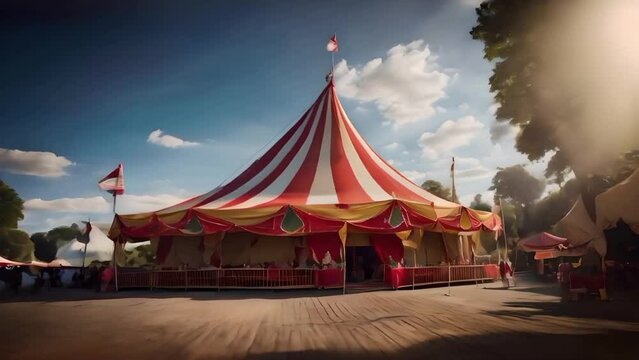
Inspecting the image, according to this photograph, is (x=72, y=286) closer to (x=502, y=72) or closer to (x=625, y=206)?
(x=502, y=72)

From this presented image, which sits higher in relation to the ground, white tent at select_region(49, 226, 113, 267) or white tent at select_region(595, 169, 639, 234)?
white tent at select_region(595, 169, 639, 234)

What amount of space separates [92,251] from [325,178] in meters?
17.3

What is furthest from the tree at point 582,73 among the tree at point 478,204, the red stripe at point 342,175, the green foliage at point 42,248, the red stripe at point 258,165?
the green foliage at point 42,248

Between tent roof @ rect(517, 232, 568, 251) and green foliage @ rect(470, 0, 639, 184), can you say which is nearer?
green foliage @ rect(470, 0, 639, 184)

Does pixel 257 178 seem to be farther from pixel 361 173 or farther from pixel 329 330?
pixel 329 330

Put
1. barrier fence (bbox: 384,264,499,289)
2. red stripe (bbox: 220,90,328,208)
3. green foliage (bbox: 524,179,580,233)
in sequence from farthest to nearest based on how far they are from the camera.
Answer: green foliage (bbox: 524,179,580,233)
red stripe (bbox: 220,90,328,208)
barrier fence (bbox: 384,264,499,289)

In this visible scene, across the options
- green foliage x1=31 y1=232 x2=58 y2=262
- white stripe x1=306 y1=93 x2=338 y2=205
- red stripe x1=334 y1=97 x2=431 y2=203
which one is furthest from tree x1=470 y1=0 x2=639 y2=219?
green foliage x1=31 y1=232 x2=58 y2=262

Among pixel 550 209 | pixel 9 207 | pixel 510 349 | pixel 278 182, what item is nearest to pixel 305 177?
pixel 278 182

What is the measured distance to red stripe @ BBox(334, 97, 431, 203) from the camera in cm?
1268

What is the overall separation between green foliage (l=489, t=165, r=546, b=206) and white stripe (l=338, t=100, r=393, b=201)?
31753 millimetres

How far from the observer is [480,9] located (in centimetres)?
953

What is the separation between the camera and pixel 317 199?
11.5 m

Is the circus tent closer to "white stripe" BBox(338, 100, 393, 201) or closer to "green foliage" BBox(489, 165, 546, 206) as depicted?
"white stripe" BBox(338, 100, 393, 201)

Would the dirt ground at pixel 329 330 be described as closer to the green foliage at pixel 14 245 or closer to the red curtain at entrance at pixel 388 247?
the red curtain at entrance at pixel 388 247
